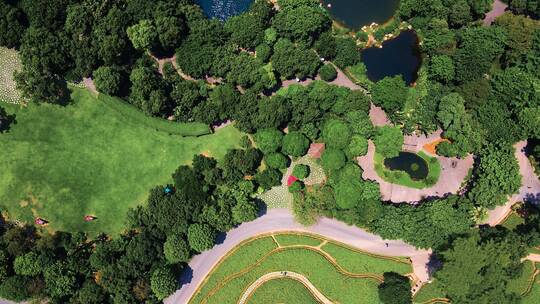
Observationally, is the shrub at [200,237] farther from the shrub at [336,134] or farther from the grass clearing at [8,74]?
the grass clearing at [8,74]

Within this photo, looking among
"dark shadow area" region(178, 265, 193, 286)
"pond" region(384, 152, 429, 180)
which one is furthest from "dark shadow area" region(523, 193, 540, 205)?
"dark shadow area" region(178, 265, 193, 286)

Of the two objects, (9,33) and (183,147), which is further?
(183,147)

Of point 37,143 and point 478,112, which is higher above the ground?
point 478,112

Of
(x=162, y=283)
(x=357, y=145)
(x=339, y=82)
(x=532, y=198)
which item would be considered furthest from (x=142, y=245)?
(x=532, y=198)

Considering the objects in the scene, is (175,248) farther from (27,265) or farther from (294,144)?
(294,144)

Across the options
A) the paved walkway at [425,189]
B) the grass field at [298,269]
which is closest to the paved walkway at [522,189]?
the paved walkway at [425,189]

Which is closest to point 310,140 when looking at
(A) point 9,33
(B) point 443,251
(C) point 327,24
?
(C) point 327,24

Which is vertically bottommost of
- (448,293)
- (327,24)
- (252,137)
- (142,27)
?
(448,293)

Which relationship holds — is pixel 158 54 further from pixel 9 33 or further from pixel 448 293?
pixel 448 293
